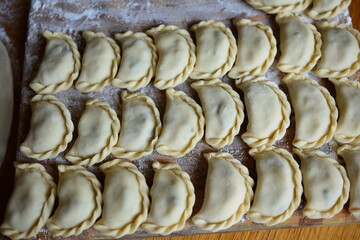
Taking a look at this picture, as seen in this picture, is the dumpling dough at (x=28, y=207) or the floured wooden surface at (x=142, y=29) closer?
the dumpling dough at (x=28, y=207)

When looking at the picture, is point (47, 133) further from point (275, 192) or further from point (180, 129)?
point (275, 192)

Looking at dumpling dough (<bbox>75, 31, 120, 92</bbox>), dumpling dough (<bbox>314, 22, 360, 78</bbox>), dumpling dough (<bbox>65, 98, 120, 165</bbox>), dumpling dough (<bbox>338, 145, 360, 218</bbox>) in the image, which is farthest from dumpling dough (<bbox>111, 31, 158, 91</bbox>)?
dumpling dough (<bbox>338, 145, 360, 218</bbox>)

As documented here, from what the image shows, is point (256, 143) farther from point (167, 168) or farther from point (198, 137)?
point (167, 168)

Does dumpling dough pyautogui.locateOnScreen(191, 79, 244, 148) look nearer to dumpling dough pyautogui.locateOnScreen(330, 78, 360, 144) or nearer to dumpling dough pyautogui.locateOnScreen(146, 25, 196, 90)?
dumpling dough pyautogui.locateOnScreen(146, 25, 196, 90)

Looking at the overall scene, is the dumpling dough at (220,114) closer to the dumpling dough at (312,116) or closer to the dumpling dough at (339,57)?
the dumpling dough at (312,116)

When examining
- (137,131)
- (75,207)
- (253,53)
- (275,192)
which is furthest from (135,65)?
(275,192)

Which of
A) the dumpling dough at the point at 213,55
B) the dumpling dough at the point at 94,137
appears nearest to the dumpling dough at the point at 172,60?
the dumpling dough at the point at 213,55
